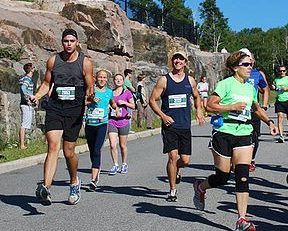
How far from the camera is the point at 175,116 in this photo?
882 cm

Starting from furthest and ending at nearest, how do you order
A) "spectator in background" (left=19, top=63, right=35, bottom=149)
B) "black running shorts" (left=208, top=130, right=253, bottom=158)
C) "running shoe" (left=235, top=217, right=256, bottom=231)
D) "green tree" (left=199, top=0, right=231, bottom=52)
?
"green tree" (left=199, top=0, right=231, bottom=52)
"spectator in background" (left=19, top=63, right=35, bottom=149)
"black running shorts" (left=208, top=130, right=253, bottom=158)
"running shoe" (left=235, top=217, right=256, bottom=231)

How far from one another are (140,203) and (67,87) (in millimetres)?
1824

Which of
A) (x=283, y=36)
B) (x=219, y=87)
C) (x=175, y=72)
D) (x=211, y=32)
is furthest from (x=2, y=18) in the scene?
(x=283, y=36)

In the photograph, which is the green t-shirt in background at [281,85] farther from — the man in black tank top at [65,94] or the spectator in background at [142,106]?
the man in black tank top at [65,94]

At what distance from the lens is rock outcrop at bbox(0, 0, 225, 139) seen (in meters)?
17.0

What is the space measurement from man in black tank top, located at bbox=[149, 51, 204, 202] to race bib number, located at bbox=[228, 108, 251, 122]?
176 centimetres

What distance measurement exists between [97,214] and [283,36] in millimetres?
134961

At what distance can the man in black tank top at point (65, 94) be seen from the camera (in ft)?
26.5

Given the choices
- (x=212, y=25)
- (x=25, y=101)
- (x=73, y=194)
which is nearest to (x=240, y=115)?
(x=73, y=194)

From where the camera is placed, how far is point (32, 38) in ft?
69.5

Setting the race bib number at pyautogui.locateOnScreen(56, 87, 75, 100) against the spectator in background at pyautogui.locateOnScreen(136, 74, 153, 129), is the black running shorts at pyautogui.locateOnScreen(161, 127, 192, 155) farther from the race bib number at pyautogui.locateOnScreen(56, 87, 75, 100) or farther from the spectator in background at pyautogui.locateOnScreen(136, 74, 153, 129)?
the spectator in background at pyautogui.locateOnScreen(136, 74, 153, 129)

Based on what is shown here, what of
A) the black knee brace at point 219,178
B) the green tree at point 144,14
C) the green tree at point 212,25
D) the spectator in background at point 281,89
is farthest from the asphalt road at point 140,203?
the green tree at point 212,25

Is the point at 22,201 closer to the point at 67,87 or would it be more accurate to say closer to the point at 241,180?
the point at 67,87

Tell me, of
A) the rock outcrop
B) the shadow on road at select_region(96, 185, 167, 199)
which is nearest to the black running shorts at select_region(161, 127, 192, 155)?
the shadow on road at select_region(96, 185, 167, 199)
